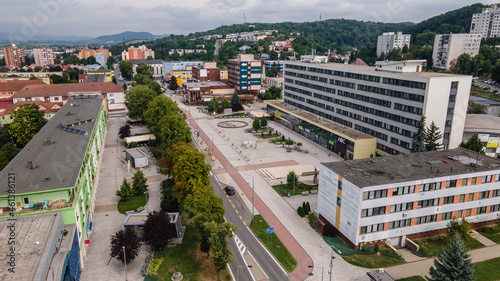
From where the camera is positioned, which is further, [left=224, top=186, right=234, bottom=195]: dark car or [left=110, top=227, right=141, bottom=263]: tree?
[left=224, top=186, right=234, bottom=195]: dark car

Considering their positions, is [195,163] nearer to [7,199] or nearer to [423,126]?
[7,199]

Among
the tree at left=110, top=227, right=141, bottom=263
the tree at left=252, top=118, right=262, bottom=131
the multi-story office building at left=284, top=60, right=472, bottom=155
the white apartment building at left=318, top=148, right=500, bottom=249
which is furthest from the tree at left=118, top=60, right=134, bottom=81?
the white apartment building at left=318, top=148, right=500, bottom=249

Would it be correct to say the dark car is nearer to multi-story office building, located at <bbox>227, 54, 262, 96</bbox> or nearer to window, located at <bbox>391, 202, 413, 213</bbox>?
window, located at <bbox>391, 202, 413, 213</bbox>

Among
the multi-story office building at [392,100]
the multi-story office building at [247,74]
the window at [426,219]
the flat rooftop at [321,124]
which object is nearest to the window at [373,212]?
the window at [426,219]

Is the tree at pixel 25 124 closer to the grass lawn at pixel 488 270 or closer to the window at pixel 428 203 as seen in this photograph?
the window at pixel 428 203

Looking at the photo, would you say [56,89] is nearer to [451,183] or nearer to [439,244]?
[451,183]

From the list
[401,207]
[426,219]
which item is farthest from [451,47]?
[401,207]
